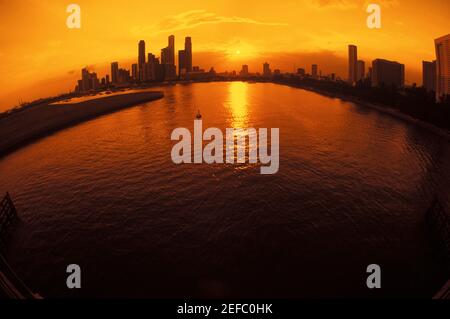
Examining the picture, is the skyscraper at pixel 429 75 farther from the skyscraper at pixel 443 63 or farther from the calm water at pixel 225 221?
the calm water at pixel 225 221

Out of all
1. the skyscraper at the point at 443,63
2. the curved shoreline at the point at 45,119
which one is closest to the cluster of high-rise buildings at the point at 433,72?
the skyscraper at the point at 443,63

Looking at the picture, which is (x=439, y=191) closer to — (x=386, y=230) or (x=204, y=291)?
(x=386, y=230)

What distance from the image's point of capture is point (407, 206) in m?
32.5

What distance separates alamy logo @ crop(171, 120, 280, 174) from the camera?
161 ft

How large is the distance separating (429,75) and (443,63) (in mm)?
71413

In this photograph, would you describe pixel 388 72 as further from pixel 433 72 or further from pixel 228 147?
pixel 228 147

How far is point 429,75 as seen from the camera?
6284 inches

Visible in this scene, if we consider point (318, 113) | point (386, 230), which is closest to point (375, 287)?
point (386, 230)

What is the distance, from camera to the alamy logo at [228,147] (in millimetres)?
49216

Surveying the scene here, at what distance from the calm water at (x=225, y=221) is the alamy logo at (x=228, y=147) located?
2200 mm

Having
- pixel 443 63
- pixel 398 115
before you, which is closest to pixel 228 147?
pixel 398 115

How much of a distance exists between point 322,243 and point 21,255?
26.8m

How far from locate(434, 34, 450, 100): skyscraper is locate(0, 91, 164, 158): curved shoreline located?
12086cm

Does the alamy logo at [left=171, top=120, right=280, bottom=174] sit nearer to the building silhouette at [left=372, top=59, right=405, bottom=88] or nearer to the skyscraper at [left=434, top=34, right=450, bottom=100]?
the skyscraper at [left=434, top=34, right=450, bottom=100]
